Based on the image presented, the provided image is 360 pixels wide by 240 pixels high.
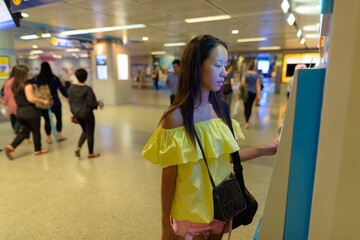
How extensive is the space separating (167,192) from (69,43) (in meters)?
9.60

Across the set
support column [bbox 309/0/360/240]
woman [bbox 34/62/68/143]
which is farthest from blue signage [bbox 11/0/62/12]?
support column [bbox 309/0/360/240]

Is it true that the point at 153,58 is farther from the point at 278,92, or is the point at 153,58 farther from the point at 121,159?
the point at 121,159

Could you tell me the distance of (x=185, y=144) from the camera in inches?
40.6

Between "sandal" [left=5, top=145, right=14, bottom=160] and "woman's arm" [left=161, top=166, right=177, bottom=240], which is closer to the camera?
"woman's arm" [left=161, top=166, right=177, bottom=240]

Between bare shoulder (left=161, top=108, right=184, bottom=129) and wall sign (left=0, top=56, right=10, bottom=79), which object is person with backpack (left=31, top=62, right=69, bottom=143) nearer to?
wall sign (left=0, top=56, right=10, bottom=79)

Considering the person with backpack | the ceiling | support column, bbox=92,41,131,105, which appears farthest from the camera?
support column, bbox=92,41,131,105

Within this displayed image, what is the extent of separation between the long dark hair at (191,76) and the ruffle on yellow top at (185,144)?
0.15 ft

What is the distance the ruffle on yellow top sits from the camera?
40.1 inches

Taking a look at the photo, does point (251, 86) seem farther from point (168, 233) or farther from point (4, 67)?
point (4, 67)

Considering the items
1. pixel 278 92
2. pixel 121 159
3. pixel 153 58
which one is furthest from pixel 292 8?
pixel 153 58

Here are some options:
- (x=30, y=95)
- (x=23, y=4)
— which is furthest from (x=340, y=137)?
(x=30, y=95)

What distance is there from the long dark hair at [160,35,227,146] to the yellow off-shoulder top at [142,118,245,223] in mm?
59

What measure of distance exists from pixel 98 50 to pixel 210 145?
10663 mm

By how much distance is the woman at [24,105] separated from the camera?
4.08 metres
